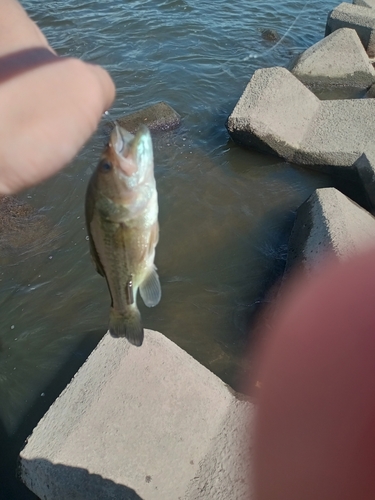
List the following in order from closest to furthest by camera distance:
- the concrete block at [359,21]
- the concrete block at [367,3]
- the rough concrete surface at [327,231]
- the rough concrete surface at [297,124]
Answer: the rough concrete surface at [327,231], the rough concrete surface at [297,124], the concrete block at [359,21], the concrete block at [367,3]

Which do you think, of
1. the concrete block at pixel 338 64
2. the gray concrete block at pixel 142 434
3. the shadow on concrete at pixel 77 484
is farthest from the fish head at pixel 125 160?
the concrete block at pixel 338 64

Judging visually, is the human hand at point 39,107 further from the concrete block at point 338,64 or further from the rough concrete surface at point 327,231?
the concrete block at point 338,64

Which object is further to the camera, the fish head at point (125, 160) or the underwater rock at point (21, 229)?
the underwater rock at point (21, 229)

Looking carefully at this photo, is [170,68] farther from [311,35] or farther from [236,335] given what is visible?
[236,335]

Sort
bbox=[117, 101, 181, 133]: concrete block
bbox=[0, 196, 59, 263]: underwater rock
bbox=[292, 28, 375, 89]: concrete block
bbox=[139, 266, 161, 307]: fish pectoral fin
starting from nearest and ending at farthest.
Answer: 1. bbox=[139, 266, 161, 307]: fish pectoral fin
2. bbox=[0, 196, 59, 263]: underwater rock
3. bbox=[117, 101, 181, 133]: concrete block
4. bbox=[292, 28, 375, 89]: concrete block

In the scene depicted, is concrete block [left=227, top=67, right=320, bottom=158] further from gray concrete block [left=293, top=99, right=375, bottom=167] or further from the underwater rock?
the underwater rock

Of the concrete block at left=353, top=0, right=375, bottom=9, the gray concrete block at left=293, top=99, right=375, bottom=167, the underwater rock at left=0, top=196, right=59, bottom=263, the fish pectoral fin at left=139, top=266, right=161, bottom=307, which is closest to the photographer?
the fish pectoral fin at left=139, top=266, right=161, bottom=307

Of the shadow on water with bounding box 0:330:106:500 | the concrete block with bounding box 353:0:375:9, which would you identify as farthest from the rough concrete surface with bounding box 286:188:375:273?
the concrete block with bounding box 353:0:375:9
